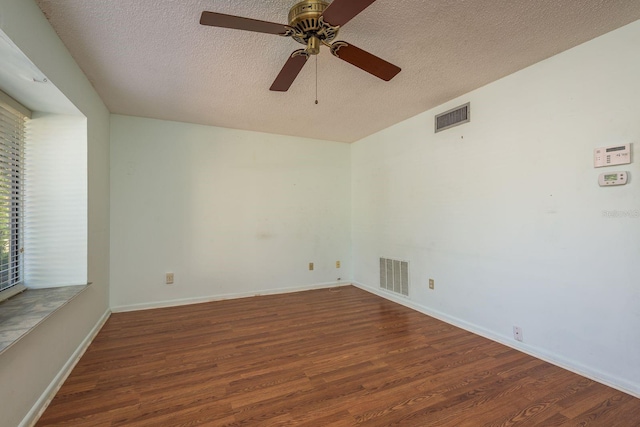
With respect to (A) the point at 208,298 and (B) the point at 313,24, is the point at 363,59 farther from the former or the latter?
(A) the point at 208,298

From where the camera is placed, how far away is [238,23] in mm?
1367

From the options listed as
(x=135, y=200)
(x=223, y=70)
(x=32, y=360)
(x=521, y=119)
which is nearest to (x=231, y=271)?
(x=135, y=200)

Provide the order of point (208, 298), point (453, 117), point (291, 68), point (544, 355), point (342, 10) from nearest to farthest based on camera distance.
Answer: point (342, 10) → point (291, 68) → point (544, 355) → point (453, 117) → point (208, 298)

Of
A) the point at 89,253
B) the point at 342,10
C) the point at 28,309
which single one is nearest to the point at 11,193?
the point at 89,253

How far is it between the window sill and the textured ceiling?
1.75 metres

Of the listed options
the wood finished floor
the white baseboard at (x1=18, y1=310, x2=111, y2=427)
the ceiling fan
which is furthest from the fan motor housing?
the white baseboard at (x1=18, y1=310, x2=111, y2=427)

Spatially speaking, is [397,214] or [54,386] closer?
[54,386]

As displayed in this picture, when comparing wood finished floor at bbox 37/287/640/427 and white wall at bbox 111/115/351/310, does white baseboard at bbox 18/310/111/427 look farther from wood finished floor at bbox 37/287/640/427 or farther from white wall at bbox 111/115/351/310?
white wall at bbox 111/115/351/310

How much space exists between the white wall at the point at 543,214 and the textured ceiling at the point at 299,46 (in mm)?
276

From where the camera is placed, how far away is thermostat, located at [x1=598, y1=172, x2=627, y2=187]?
72.2 inches

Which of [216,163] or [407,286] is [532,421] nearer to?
[407,286]

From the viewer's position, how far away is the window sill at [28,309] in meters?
1.43

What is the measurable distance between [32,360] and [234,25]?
7.06 ft

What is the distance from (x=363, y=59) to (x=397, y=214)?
93.7 inches
